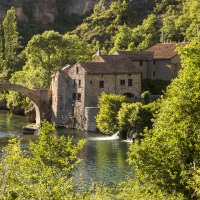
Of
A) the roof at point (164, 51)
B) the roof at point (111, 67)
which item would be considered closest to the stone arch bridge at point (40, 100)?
the roof at point (111, 67)

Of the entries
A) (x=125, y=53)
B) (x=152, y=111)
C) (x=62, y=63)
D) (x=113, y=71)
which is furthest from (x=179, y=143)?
(x=62, y=63)

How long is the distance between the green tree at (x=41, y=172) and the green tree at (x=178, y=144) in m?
3.99

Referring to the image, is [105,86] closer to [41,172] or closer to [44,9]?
[41,172]

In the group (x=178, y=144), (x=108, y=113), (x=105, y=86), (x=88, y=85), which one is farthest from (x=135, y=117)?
(x=178, y=144)

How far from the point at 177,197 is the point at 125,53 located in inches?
2146

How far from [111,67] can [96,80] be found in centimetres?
262

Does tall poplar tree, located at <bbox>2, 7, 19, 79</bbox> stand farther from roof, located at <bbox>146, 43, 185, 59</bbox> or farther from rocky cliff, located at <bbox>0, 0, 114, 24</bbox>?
roof, located at <bbox>146, 43, 185, 59</bbox>

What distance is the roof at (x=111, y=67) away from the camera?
3100 inches

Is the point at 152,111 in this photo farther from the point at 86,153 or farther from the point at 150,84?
the point at 150,84

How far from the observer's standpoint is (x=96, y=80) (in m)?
79.0

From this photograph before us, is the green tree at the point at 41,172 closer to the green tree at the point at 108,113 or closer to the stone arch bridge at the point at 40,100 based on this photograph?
the green tree at the point at 108,113

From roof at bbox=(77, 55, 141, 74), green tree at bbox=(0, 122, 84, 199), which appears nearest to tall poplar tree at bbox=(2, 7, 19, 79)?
roof at bbox=(77, 55, 141, 74)

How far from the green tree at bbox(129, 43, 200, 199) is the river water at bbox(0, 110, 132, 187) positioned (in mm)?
5276

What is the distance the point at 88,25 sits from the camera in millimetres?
140250
